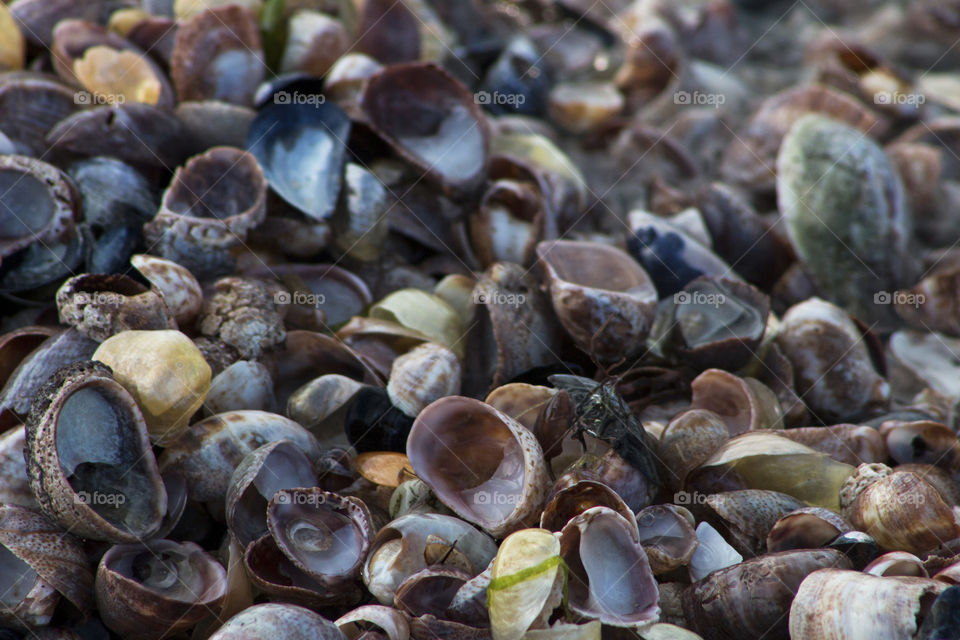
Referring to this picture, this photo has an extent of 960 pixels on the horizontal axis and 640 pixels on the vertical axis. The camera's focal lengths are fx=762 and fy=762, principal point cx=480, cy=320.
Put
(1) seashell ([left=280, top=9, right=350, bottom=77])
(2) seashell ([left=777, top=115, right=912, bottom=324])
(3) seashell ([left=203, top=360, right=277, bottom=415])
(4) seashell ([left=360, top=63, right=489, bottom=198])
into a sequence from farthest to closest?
(1) seashell ([left=280, top=9, right=350, bottom=77]) → (2) seashell ([left=777, top=115, right=912, bottom=324]) → (4) seashell ([left=360, top=63, right=489, bottom=198]) → (3) seashell ([left=203, top=360, right=277, bottom=415])

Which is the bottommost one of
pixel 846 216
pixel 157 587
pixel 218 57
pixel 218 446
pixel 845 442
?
pixel 157 587

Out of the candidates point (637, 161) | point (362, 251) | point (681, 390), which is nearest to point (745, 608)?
point (681, 390)

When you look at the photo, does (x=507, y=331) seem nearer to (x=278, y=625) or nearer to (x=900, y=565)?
(x=278, y=625)

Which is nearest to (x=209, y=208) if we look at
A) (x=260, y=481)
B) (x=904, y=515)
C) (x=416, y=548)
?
(x=260, y=481)

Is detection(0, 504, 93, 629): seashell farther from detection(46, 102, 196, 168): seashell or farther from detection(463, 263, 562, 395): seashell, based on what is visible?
detection(46, 102, 196, 168): seashell

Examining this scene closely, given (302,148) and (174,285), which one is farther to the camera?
(302,148)

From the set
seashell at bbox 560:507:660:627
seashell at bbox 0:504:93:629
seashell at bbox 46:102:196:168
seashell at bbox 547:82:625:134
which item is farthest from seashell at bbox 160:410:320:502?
seashell at bbox 547:82:625:134
